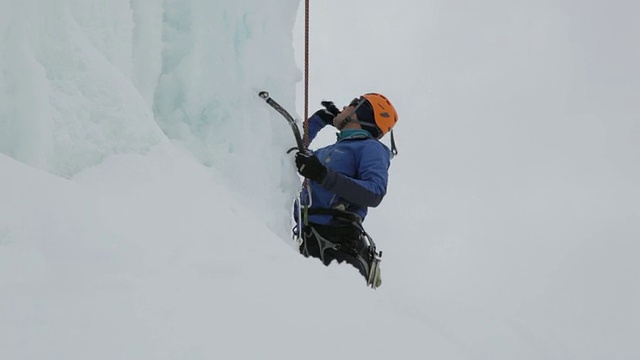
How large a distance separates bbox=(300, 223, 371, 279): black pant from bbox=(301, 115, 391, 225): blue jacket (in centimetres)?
7

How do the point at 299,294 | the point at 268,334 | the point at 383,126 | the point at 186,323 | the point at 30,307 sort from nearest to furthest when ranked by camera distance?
1. the point at 30,307
2. the point at 186,323
3. the point at 268,334
4. the point at 299,294
5. the point at 383,126

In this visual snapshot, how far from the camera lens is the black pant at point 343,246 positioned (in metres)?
4.25

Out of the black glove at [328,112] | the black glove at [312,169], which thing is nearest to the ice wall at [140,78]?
the black glove at [328,112]

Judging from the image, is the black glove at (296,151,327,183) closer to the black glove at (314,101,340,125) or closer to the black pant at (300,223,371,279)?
the black pant at (300,223,371,279)

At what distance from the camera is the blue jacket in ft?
13.0

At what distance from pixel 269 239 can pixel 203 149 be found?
5.38 feet

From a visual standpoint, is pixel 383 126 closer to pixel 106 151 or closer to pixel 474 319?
pixel 474 319

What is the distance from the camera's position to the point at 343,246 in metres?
4.25

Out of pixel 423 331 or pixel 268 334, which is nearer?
pixel 268 334

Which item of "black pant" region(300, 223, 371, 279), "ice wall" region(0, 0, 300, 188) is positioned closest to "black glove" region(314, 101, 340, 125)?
"ice wall" region(0, 0, 300, 188)

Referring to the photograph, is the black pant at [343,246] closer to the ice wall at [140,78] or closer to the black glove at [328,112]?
the ice wall at [140,78]

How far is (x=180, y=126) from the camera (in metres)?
4.19

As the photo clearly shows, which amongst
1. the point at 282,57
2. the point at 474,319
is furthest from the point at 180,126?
the point at 474,319

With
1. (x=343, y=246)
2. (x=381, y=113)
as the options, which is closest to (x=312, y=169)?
(x=343, y=246)
